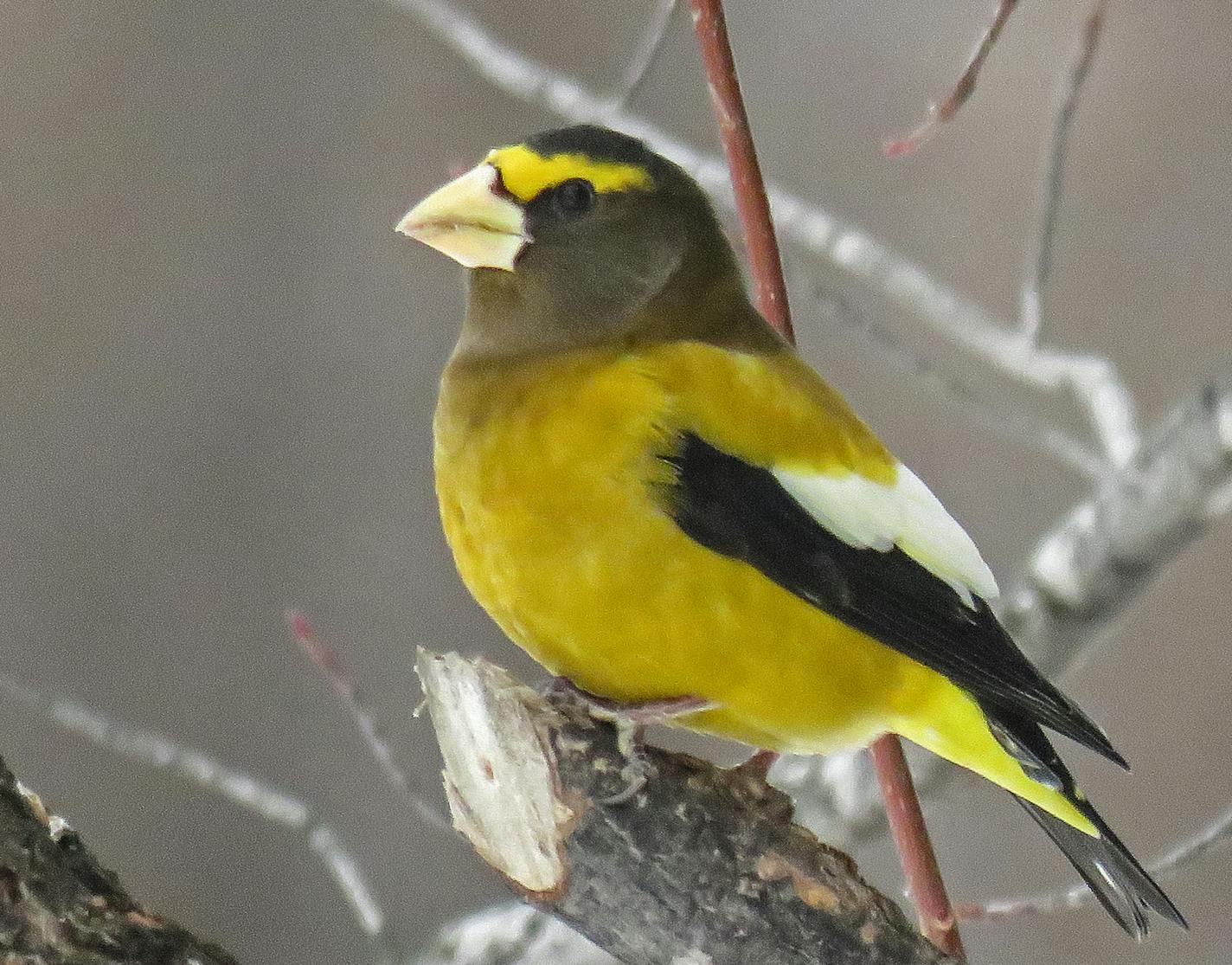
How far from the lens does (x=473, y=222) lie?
1.37 m

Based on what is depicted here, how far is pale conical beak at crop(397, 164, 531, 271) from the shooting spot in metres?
1.35

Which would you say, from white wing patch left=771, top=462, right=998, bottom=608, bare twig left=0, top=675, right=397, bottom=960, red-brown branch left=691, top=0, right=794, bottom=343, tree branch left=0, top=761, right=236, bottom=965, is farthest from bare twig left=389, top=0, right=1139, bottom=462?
tree branch left=0, top=761, right=236, bottom=965

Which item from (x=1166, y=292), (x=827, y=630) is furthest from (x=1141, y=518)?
(x=1166, y=292)

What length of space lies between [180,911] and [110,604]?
560mm

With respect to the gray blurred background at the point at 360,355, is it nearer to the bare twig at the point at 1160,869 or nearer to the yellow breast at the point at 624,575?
the bare twig at the point at 1160,869

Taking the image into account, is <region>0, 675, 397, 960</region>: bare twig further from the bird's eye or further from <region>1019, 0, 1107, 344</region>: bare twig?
<region>1019, 0, 1107, 344</region>: bare twig

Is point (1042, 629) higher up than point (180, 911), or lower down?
higher up

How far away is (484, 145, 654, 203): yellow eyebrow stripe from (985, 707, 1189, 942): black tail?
21.6 inches

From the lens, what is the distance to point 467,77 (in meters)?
3.18

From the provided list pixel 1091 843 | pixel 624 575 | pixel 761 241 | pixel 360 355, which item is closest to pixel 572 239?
pixel 761 241

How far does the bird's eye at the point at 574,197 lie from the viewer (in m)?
1.40

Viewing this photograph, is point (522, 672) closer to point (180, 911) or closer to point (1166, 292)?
point (180, 911)

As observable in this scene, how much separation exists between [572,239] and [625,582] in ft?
1.13

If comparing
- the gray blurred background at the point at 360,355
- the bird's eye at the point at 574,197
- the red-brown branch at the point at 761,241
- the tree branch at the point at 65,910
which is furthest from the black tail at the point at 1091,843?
the gray blurred background at the point at 360,355
